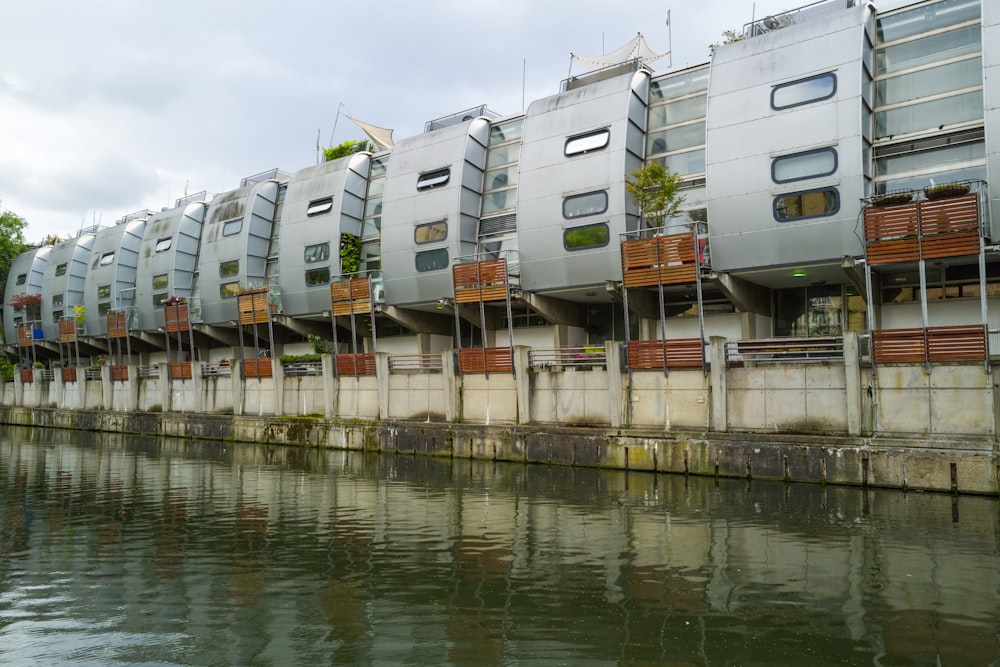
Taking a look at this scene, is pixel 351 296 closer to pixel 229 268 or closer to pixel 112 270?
pixel 229 268

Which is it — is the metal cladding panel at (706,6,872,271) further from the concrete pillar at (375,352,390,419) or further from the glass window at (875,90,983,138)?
the concrete pillar at (375,352,390,419)

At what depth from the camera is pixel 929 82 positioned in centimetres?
2431

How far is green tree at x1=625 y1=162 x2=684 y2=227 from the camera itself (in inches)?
1097

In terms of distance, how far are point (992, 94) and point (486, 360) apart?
19.0 m

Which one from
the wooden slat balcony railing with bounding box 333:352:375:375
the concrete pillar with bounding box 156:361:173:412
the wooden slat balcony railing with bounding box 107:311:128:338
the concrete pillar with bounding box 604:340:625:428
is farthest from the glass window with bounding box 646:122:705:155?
the wooden slat balcony railing with bounding box 107:311:128:338

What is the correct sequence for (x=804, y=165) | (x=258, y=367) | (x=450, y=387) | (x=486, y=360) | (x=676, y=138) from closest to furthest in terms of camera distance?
(x=804, y=165), (x=486, y=360), (x=676, y=138), (x=450, y=387), (x=258, y=367)

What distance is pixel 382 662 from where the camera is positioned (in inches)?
340

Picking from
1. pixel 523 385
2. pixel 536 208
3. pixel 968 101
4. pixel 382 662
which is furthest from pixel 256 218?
pixel 382 662

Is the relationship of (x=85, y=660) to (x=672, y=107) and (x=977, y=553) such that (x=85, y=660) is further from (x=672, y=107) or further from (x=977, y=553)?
(x=672, y=107)

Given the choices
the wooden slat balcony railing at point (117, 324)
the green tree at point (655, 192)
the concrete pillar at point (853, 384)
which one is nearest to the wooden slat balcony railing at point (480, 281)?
the green tree at point (655, 192)

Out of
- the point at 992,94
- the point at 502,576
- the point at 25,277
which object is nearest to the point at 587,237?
the point at 992,94

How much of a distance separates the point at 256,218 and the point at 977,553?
136 feet

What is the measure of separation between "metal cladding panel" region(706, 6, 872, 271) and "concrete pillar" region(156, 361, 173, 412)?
112 ft

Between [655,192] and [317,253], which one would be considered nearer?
[655,192]
